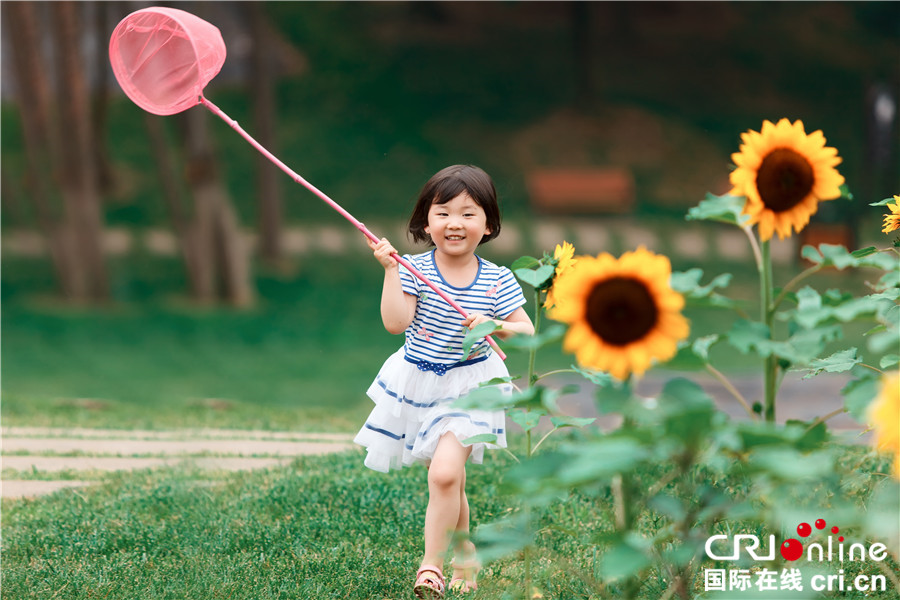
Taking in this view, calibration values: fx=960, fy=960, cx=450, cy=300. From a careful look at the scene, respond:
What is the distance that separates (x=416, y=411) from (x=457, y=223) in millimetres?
615

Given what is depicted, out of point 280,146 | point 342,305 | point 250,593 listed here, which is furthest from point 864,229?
point 250,593

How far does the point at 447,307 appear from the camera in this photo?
3.05m

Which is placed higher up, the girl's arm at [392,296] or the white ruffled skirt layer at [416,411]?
the girl's arm at [392,296]

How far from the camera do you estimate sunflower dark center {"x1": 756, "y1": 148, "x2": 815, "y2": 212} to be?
6.19 feet

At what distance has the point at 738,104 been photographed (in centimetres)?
1523

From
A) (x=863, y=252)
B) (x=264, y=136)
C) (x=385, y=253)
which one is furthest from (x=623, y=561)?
(x=264, y=136)

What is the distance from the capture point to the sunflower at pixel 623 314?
66.6 inches

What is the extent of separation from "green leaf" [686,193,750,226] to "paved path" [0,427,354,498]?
10.2 feet

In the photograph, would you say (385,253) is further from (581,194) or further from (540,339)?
(581,194)

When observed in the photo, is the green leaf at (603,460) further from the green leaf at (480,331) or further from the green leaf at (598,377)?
the green leaf at (480,331)

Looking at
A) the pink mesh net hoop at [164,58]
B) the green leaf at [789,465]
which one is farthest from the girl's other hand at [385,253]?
the green leaf at [789,465]

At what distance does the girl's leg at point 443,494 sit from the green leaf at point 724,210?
1.25 meters

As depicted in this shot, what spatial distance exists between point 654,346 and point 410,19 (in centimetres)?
1551

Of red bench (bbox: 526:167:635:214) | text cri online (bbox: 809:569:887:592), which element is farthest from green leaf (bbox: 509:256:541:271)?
red bench (bbox: 526:167:635:214)
